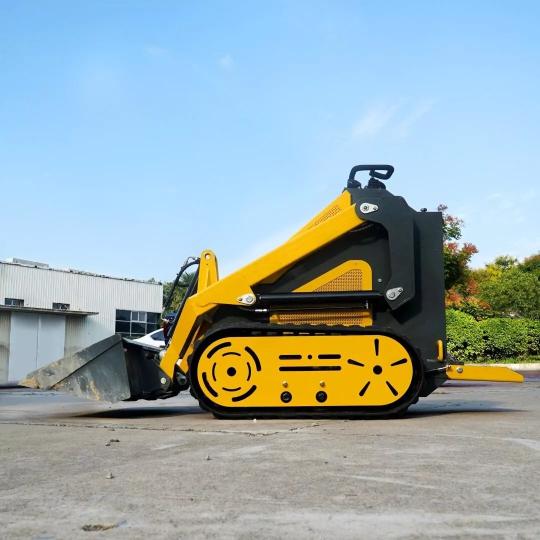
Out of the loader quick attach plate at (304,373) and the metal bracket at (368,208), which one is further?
the metal bracket at (368,208)

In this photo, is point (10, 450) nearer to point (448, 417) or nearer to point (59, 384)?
point (59, 384)

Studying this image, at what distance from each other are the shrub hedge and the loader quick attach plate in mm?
19412

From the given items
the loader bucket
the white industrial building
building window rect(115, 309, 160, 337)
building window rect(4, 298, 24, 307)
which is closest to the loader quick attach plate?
the loader bucket

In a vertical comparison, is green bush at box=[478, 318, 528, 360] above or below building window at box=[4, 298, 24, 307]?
below

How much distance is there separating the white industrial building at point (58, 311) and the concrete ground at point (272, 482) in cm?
2480

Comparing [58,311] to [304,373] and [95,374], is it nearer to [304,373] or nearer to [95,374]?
[95,374]

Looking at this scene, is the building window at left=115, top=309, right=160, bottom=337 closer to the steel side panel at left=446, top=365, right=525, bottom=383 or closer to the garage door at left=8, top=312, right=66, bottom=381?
the garage door at left=8, top=312, right=66, bottom=381

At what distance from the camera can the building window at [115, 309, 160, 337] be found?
122 feet

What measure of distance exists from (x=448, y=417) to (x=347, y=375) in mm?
1161

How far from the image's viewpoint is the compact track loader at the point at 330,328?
270 inches

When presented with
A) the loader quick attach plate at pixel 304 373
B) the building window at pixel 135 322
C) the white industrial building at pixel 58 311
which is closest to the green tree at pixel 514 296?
the building window at pixel 135 322

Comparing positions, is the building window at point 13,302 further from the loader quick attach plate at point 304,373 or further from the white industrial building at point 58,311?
the loader quick attach plate at point 304,373

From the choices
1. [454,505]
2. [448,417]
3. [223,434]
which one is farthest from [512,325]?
[454,505]

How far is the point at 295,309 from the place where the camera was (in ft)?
23.5
